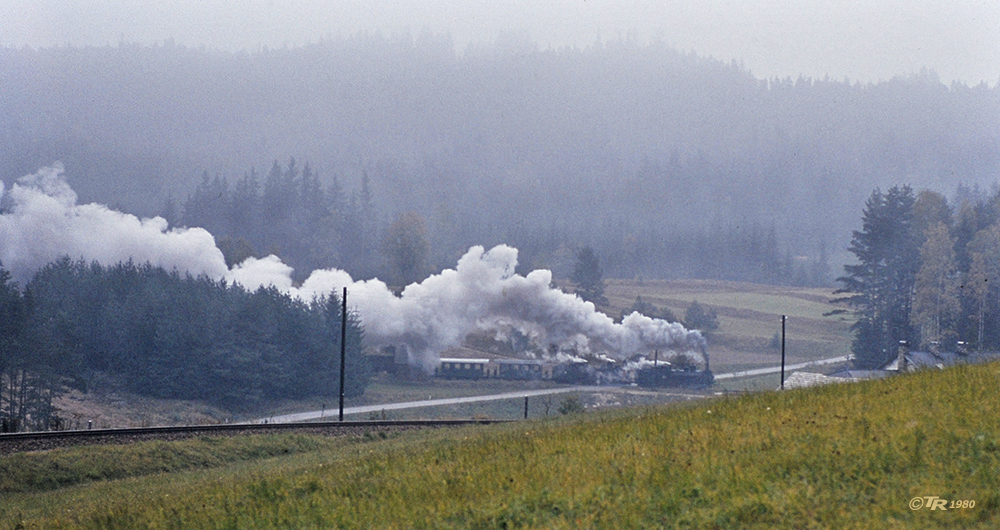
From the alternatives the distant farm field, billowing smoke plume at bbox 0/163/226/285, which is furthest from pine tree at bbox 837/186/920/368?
billowing smoke plume at bbox 0/163/226/285

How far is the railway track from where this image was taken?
32938mm

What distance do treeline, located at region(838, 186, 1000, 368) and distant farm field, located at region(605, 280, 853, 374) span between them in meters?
15.7

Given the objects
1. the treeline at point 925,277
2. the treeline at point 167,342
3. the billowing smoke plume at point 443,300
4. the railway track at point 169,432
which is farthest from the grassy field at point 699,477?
the billowing smoke plume at point 443,300

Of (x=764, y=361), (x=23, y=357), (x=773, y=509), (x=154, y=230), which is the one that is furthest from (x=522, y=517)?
(x=154, y=230)

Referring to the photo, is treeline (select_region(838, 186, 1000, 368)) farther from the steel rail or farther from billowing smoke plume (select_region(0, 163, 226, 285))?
billowing smoke plume (select_region(0, 163, 226, 285))

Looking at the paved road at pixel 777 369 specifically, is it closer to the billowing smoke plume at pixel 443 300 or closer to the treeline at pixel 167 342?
the billowing smoke plume at pixel 443 300

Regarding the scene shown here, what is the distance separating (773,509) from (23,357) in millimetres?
76368

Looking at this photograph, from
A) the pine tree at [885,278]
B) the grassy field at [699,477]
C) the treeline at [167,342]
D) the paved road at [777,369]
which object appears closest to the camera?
the grassy field at [699,477]

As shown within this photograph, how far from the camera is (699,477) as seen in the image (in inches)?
446

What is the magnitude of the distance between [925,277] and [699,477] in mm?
93115

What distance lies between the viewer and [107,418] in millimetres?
70062

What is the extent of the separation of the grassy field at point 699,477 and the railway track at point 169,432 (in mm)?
16897

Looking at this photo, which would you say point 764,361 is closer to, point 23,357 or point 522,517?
point 23,357

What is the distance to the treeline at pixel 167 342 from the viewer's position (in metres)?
74.8
